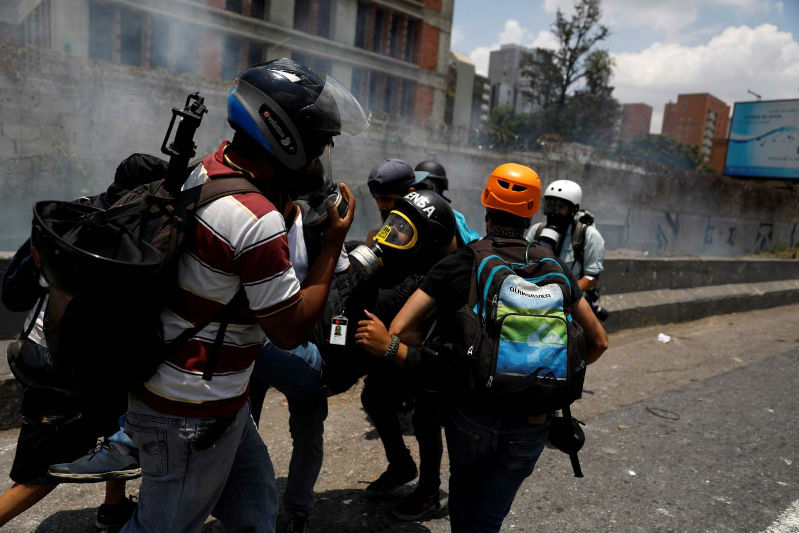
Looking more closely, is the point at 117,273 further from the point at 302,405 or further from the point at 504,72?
the point at 504,72

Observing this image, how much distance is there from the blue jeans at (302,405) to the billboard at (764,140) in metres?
32.0

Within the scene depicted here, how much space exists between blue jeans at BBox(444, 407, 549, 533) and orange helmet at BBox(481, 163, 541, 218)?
2.42 feet

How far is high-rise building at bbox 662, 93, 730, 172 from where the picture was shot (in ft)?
335

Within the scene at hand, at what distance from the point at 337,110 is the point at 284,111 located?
179mm

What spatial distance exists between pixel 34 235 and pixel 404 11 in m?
32.8

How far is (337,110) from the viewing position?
166 centimetres

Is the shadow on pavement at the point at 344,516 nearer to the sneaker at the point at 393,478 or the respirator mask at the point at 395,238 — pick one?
the sneaker at the point at 393,478

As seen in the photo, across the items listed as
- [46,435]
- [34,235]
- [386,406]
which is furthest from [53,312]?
[386,406]

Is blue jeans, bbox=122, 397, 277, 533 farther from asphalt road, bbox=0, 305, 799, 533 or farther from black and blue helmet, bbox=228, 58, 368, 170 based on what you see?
asphalt road, bbox=0, 305, 799, 533

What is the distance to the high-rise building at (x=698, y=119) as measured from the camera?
335 ft

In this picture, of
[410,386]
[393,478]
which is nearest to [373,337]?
[410,386]

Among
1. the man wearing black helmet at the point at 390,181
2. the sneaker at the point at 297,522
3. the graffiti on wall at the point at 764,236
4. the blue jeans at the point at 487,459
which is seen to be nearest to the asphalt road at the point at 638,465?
the sneaker at the point at 297,522

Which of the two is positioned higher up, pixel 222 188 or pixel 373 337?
pixel 222 188

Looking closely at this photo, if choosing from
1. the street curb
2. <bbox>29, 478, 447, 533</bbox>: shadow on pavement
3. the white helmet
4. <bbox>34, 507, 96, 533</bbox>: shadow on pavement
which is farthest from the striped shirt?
the street curb
